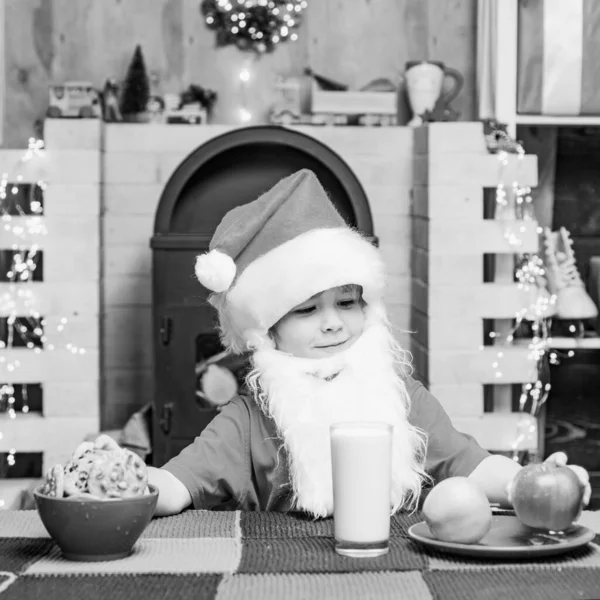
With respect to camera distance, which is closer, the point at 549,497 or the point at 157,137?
the point at 549,497

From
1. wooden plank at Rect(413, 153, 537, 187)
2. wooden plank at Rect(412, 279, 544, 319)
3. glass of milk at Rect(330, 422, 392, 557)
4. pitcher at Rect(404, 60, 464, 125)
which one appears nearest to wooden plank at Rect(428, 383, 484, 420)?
wooden plank at Rect(412, 279, 544, 319)

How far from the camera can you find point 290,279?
162cm

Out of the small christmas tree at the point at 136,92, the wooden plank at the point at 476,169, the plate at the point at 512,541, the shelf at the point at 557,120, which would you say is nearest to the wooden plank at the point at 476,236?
the wooden plank at the point at 476,169

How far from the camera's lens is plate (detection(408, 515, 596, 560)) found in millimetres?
1066

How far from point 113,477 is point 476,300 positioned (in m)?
2.12

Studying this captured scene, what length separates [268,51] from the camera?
3480 millimetres

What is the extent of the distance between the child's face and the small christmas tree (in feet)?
5.80

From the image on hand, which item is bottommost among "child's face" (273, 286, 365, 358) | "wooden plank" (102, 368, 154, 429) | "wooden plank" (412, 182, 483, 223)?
"wooden plank" (102, 368, 154, 429)

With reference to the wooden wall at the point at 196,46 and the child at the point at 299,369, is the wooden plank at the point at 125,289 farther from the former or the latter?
the child at the point at 299,369

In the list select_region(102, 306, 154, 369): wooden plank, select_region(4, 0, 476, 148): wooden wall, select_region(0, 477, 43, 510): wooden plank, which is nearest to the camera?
select_region(0, 477, 43, 510): wooden plank

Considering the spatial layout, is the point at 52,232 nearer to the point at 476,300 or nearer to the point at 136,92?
the point at 136,92

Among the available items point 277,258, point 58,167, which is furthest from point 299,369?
point 58,167

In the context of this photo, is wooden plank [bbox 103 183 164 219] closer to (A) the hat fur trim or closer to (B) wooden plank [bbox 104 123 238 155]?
(B) wooden plank [bbox 104 123 238 155]

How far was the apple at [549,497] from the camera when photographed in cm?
115
